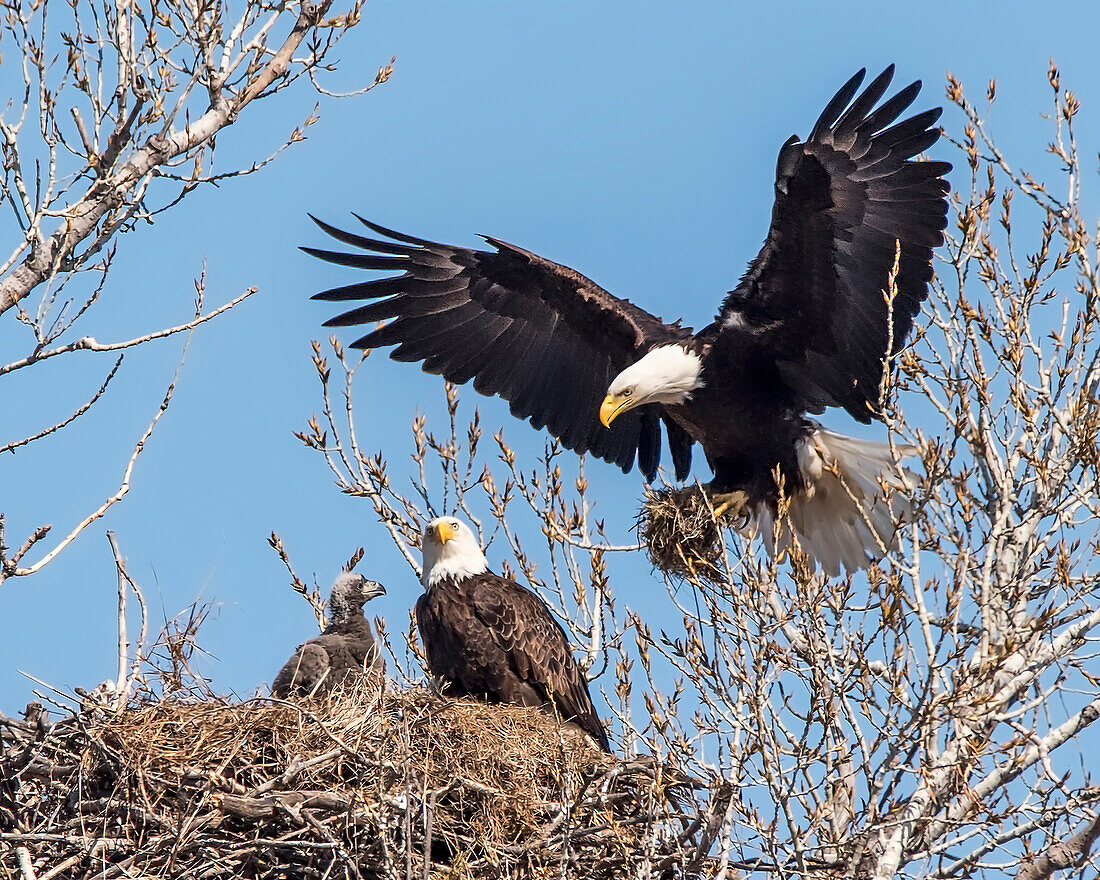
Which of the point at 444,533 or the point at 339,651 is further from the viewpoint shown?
the point at 444,533

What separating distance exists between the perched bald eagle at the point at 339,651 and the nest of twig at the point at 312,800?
397mm

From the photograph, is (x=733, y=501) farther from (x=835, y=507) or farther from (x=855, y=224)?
(x=855, y=224)

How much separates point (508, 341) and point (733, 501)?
5.16ft

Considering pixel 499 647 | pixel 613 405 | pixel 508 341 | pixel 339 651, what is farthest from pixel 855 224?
pixel 339 651

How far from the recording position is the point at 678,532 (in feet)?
23.7

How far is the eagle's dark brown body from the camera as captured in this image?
6.63m

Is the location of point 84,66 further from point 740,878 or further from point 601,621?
point 740,878

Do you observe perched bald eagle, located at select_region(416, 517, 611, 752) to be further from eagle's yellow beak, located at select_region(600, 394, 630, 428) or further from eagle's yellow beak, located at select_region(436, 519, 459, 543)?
eagle's yellow beak, located at select_region(600, 394, 630, 428)

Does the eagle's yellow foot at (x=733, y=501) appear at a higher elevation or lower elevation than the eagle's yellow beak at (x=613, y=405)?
lower

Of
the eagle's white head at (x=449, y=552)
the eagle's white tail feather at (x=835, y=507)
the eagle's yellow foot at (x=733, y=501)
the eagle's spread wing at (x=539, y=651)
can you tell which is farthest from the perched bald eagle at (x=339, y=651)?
the eagle's white tail feather at (x=835, y=507)

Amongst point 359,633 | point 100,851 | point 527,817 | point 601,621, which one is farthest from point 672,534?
point 100,851

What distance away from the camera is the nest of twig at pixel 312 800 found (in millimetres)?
5172

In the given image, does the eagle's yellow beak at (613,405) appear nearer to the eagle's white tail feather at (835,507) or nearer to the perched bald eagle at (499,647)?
the eagle's white tail feather at (835,507)

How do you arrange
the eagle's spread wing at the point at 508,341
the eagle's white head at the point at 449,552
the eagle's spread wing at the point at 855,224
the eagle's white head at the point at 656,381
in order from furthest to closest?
the eagle's spread wing at the point at 508,341
the eagle's white head at the point at 656,381
the eagle's white head at the point at 449,552
the eagle's spread wing at the point at 855,224
